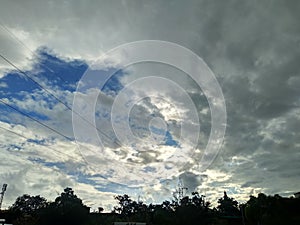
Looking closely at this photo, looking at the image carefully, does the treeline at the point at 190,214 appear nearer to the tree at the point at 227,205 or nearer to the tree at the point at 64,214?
the tree at the point at 64,214

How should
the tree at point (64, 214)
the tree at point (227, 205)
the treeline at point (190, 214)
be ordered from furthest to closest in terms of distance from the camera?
the tree at point (227, 205) < the tree at point (64, 214) < the treeline at point (190, 214)

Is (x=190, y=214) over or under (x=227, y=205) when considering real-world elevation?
under

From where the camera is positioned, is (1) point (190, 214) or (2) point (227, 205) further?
(2) point (227, 205)

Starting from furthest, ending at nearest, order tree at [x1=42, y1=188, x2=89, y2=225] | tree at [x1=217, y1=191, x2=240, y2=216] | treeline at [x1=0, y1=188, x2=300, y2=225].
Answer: tree at [x1=217, y1=191, x2=240, y2=216]
tree at [x1=42, y1=188, x2=89, y2=225]
treeline at [x1=0, y1=188, x2=300, y2=225]

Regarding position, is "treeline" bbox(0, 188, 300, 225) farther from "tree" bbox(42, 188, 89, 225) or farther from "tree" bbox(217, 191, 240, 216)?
"tree" bbox(217, 191, 240, 216)

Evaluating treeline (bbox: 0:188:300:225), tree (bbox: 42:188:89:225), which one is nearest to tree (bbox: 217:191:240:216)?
treeline (bbox: 0:188:300:225)

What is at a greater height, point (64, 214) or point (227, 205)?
point (227, 205)

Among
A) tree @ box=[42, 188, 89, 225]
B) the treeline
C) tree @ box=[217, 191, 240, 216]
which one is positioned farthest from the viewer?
tree @ box=[217, 191, 240, 216]

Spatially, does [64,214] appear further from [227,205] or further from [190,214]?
[227,205]

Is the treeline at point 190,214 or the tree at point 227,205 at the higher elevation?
the tree at point 227,205

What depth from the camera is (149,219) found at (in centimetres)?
4019

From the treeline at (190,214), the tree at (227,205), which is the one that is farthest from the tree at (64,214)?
the tree at (227,205)

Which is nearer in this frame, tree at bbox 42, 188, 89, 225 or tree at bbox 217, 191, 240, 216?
tree at bbox 42, 188, 89, 225

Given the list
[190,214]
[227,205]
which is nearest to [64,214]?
[190,214]
